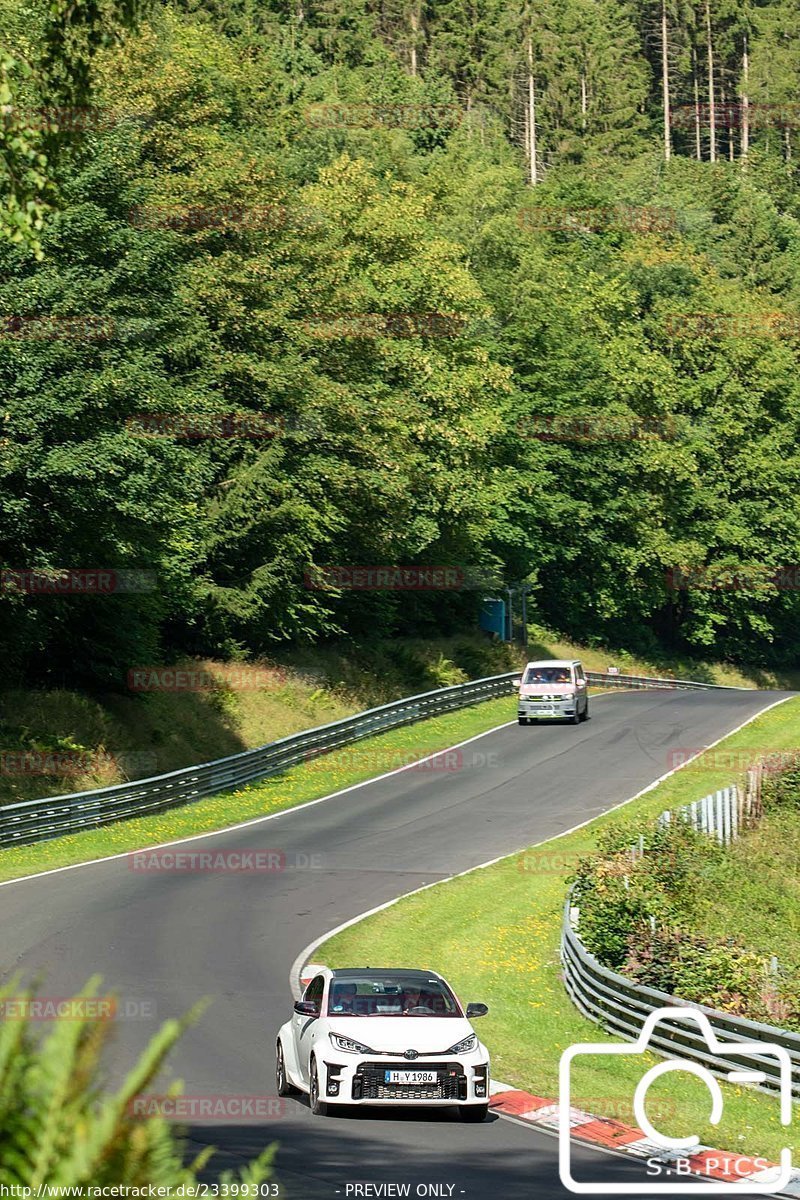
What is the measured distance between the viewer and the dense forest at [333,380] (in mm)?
35062

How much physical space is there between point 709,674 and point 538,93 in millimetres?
91146

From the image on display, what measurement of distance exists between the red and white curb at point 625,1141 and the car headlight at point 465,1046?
0.95 m

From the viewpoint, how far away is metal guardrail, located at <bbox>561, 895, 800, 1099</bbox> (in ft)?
56.0

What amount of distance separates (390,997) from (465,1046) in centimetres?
128

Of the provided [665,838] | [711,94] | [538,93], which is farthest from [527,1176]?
[711,94]

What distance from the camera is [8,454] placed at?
33094mm

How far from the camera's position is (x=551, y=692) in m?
51.0

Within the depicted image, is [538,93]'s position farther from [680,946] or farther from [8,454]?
[680,946]
